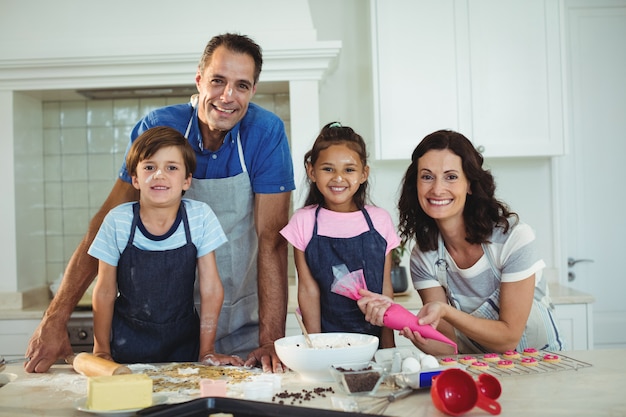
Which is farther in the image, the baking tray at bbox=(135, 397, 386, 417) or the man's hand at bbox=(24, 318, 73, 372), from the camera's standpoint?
the man's hand at bbox=(24, 318, 73, 372)

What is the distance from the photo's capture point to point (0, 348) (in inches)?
120

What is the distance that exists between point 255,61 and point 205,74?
0.17 m

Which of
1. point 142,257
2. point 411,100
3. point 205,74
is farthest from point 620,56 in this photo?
point 142,257

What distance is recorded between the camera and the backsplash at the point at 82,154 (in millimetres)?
3629

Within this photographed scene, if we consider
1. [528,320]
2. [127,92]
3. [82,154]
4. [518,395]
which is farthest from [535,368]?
[82,154]

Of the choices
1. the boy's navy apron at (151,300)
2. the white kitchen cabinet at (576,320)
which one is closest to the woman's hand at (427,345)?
the boy's navy apron at (151,300)

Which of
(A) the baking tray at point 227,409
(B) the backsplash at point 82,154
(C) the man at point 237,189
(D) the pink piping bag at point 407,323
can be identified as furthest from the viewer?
(B) the backsplash at point 82,154

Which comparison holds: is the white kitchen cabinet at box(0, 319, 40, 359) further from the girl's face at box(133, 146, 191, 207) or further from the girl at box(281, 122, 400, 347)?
the girl at box(281, 122, 400, 347)

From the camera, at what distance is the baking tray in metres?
1.18

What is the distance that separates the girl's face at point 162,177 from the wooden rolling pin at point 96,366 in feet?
1.69

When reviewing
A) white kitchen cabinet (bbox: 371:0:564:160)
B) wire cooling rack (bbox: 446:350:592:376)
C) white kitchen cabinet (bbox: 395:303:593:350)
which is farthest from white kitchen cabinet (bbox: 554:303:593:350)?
wire cooling rack (bbox: 446:350:592:376)

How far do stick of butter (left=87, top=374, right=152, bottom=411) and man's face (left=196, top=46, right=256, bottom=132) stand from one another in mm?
1050

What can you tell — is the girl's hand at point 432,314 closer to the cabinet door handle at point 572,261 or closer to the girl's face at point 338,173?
the girl's face at point 338,173

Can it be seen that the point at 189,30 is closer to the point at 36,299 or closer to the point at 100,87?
the point at 100,87
